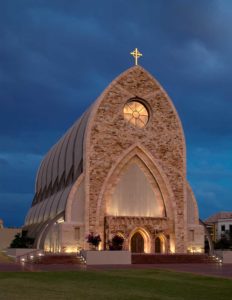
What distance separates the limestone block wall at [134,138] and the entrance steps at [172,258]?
633 centimetres

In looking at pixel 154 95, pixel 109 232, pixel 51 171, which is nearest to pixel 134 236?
pixel 109 232

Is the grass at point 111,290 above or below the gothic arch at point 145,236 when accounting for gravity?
below

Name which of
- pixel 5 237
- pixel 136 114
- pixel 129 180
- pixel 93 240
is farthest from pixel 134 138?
pixel 5 237

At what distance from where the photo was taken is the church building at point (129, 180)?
45.2 meters

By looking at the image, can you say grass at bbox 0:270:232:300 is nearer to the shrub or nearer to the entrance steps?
the entrance steps

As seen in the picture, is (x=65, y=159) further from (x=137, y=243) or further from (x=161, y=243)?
(x=161, y=243)

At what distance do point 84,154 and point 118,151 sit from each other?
123 inches

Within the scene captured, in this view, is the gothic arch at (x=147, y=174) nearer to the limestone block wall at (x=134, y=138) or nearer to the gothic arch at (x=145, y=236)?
the limestone block wall at (x=134, y=138)

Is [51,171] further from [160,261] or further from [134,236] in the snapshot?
[160,261]

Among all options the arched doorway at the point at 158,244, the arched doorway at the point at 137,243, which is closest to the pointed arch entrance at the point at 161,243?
the arched doorway at the point at 158,244

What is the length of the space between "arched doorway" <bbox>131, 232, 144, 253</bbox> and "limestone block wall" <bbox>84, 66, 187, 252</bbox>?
3.36m

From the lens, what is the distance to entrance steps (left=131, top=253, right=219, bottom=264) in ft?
128

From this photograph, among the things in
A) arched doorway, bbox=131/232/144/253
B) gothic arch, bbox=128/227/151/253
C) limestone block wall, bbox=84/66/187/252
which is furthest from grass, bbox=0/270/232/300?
arched doorway, bbox=131/232/144/253

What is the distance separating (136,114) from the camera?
1935 inches
